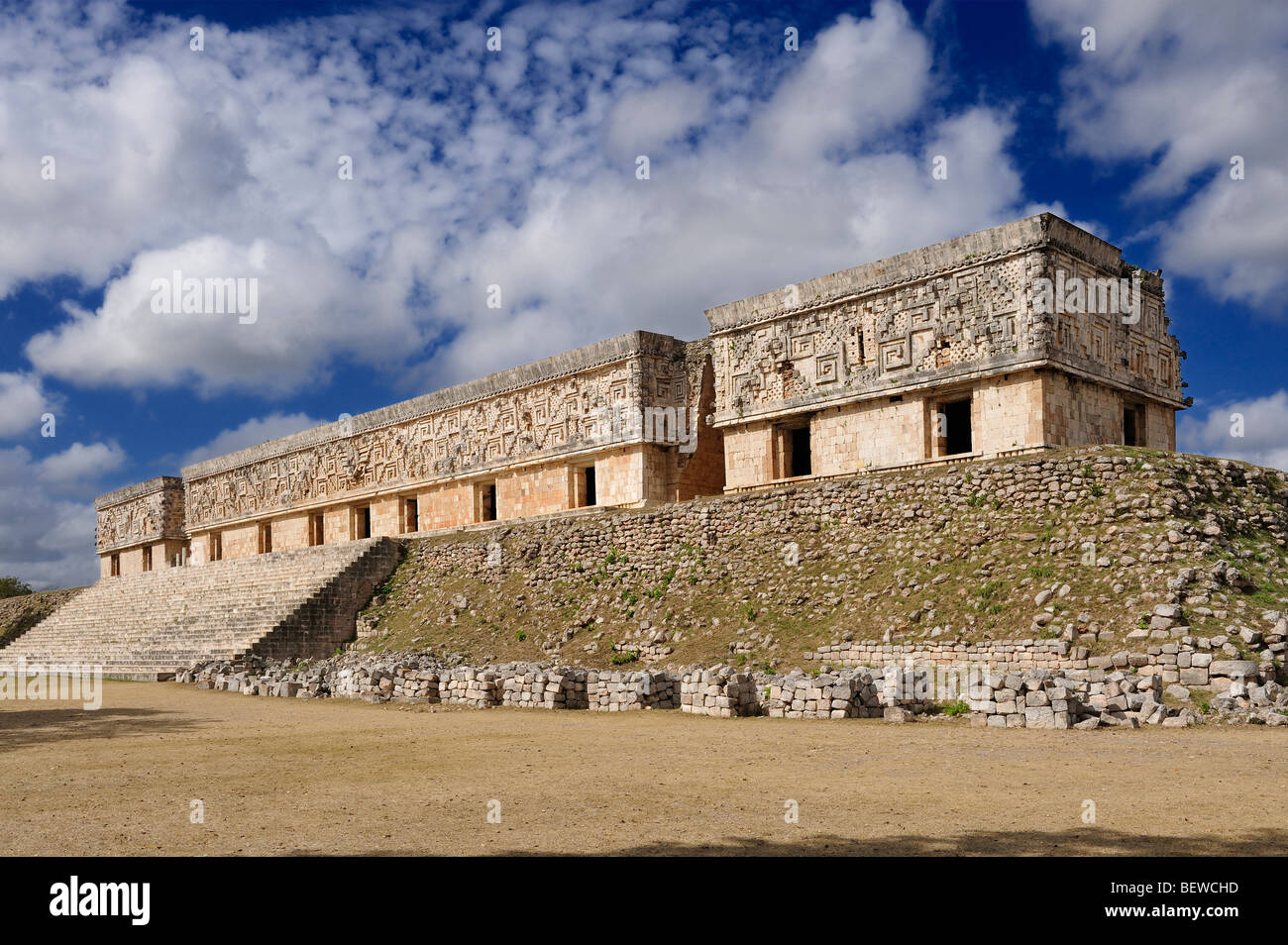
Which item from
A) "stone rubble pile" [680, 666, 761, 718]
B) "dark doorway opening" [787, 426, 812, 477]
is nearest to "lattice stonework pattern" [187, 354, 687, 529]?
"dark doorway opening" [787, 426, 812, 477]

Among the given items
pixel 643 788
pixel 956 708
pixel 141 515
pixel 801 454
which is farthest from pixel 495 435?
pixel 141 515

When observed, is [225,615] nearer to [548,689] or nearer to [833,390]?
[548,689]

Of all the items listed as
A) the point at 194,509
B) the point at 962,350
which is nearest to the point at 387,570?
the point at 962,350

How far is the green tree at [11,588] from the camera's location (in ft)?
146

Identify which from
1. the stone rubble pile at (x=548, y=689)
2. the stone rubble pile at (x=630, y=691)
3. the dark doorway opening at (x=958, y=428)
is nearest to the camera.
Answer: the stone rubble pile at (x=630, y=691)

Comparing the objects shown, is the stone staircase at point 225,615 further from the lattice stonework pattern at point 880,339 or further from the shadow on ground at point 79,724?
the lattice stonework pattern at point 880,339

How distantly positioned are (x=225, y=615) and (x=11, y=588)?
3122cm

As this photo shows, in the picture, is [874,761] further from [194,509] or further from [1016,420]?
[194,509]

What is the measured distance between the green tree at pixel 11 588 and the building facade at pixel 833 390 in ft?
95.3

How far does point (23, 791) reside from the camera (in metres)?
6.63

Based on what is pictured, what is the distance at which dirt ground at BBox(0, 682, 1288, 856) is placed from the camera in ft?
15.9

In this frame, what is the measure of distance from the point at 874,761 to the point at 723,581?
26.0 ft

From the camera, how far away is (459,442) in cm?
2517

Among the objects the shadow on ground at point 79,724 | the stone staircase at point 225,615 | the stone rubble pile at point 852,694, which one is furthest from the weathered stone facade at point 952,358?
the shadow on ground at point 79,724
